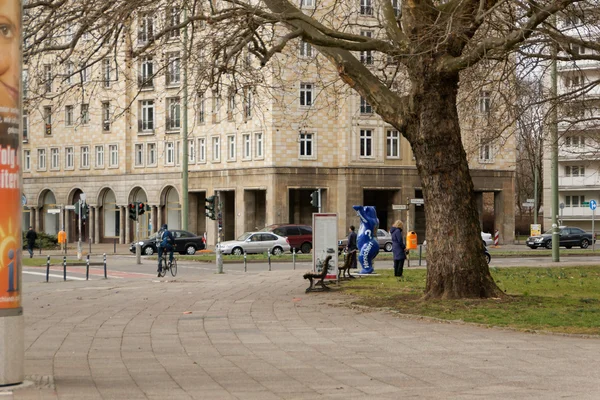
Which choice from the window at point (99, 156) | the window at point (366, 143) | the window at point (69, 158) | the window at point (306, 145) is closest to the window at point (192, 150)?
the window at point (306, 145)

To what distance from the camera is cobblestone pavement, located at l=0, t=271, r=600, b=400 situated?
10.4 m

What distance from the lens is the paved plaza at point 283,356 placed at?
34.2 ft

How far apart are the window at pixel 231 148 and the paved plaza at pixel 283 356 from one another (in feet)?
154

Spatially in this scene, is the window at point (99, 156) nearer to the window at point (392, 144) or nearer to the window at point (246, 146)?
the window at point (246, 146)

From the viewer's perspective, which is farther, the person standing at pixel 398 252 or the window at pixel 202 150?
the window at pixel 202 150

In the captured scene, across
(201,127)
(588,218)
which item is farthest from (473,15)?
(588,218)

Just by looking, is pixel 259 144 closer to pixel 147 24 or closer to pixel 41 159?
pixel 41 159

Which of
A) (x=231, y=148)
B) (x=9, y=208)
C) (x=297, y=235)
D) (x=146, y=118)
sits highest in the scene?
(x=146, y=118)

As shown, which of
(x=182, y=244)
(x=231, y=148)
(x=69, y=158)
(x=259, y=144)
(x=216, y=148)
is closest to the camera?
(x=182, y=244)

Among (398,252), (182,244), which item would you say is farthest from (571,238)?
(398,252)

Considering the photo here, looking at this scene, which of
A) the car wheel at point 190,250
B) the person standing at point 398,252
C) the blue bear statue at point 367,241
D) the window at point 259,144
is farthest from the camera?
the window at point 259,144

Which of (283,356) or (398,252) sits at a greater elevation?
(398,252)

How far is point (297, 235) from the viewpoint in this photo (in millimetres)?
56438

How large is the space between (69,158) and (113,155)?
528 cm
